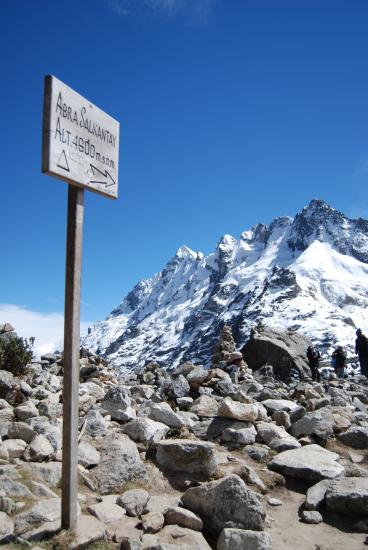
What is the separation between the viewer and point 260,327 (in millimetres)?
29953

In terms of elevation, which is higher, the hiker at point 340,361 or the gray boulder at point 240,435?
the hiker at point 340,361

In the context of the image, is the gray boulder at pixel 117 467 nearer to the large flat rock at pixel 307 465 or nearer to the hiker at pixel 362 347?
the large flat rock at pixel 307 465

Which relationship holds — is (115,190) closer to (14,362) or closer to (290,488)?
(290,488)

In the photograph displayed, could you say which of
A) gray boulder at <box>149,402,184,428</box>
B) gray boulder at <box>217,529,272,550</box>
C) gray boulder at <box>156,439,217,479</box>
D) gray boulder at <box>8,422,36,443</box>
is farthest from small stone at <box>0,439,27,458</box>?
gray boulder at <box>217,529,272,550</box>

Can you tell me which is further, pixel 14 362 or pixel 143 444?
pixel 14 362

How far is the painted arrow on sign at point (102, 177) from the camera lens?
18.1ft

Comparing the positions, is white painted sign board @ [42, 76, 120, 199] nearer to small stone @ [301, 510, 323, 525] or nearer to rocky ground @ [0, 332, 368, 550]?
rocky ground @ [0, 332, 368, 550]

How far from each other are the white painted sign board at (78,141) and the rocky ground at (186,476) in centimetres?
383

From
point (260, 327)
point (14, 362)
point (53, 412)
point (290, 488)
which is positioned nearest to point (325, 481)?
point (290, 488)

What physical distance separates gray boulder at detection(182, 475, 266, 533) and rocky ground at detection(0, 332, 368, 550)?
1cm

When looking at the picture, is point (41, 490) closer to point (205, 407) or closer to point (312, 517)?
point (312, 517)

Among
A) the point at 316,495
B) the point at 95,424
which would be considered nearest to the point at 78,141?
the point at 95,424

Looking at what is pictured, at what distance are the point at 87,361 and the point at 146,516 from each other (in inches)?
502

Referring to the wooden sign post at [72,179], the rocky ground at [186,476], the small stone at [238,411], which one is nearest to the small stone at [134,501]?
the rocky ground at [186,476]
